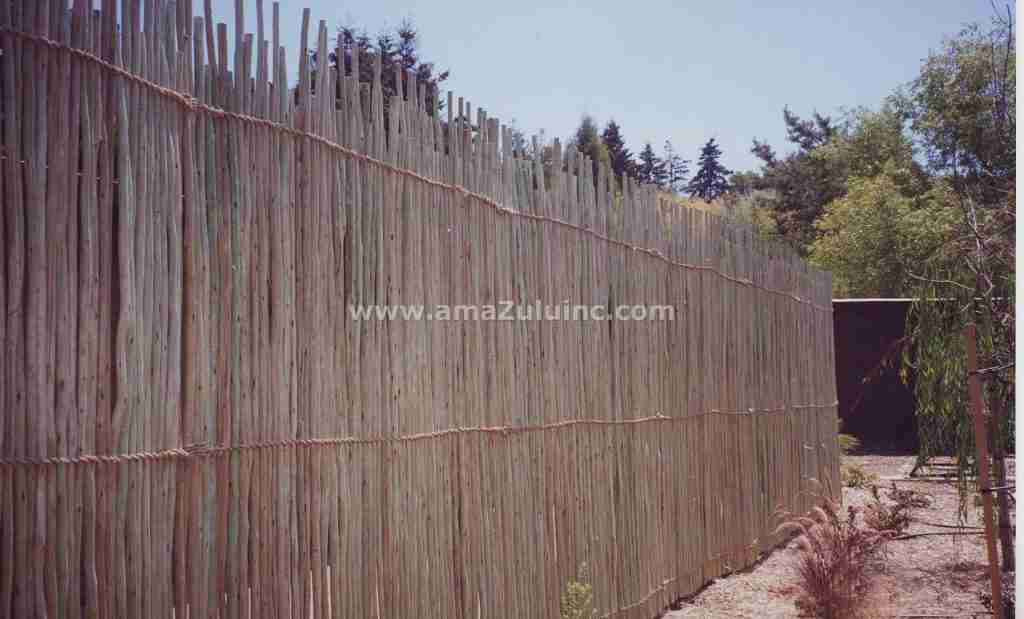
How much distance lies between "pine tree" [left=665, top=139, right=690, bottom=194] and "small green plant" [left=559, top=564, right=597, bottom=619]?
4107 centimetres

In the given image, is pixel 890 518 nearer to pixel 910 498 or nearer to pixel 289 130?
pixel 910 498

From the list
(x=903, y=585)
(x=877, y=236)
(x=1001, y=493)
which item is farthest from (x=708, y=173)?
(x=1001, y=493)

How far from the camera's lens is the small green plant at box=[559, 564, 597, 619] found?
4.04 meters

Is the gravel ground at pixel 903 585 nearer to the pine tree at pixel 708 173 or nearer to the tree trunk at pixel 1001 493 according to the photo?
the tree trunk at pixel 1001 493

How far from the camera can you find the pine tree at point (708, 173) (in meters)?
48.8

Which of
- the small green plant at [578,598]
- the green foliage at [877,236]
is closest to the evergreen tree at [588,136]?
the green foliage at [877,236]

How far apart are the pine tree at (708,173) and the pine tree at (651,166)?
140 inches

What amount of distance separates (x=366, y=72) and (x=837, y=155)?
1676 centimetres

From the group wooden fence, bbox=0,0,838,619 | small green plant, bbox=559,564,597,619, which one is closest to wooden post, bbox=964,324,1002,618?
small green plant, bbox=559,564,597,619

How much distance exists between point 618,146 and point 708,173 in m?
12.0

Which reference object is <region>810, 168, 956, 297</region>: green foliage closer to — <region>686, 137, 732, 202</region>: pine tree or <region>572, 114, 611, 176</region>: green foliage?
<region>572, 114, 611, 176</region>: green foliage

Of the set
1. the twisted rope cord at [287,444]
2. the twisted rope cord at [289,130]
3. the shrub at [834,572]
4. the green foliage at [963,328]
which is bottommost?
the shrub at [834,572]

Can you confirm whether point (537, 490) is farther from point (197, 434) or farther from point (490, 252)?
point (197, 434)

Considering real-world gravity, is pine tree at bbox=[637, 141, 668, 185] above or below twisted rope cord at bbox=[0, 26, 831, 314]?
above
